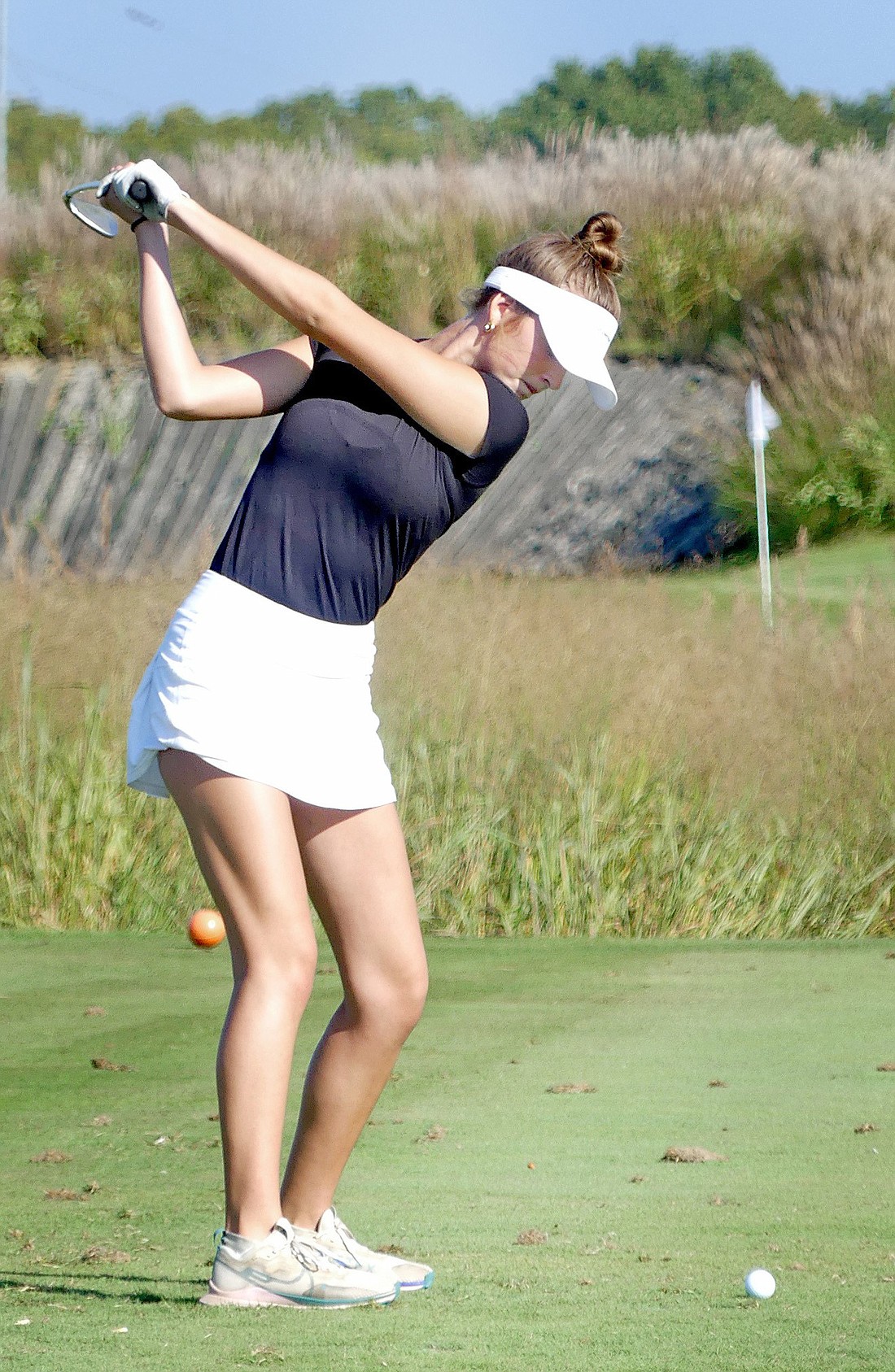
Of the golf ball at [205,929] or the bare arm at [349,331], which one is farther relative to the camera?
the golf ball at [205,929]

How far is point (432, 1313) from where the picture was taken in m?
2.54

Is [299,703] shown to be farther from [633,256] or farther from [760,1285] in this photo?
[633,256]

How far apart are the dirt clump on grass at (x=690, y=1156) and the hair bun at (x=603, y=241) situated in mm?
1761

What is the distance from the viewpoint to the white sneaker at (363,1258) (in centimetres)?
261

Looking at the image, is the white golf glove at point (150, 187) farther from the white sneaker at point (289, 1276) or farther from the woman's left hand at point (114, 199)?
the white sneaker at point (289, 1276)

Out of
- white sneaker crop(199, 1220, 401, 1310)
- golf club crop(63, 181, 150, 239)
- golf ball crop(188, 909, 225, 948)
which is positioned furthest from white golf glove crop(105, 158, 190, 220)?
golf ball crop(188, 909, 225, 948)

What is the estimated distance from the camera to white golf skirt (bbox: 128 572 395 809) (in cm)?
250

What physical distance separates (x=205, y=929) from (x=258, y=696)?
1.53 m

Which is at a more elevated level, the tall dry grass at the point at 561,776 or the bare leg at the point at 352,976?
the bare leg at the point at 352,976

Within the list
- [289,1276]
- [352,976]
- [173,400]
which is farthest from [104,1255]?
[173,400]

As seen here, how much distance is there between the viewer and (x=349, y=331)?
2.51 m

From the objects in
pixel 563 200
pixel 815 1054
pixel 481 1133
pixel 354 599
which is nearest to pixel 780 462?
pixel 563 200

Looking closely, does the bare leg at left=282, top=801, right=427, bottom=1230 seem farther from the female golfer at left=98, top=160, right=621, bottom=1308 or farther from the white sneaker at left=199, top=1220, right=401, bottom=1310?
the white sneaker at left=199, top=1220, right=401, bottom=1310

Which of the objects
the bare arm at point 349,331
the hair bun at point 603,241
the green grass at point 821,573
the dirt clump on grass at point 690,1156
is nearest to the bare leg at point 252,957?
the bare arm at point 349,331
